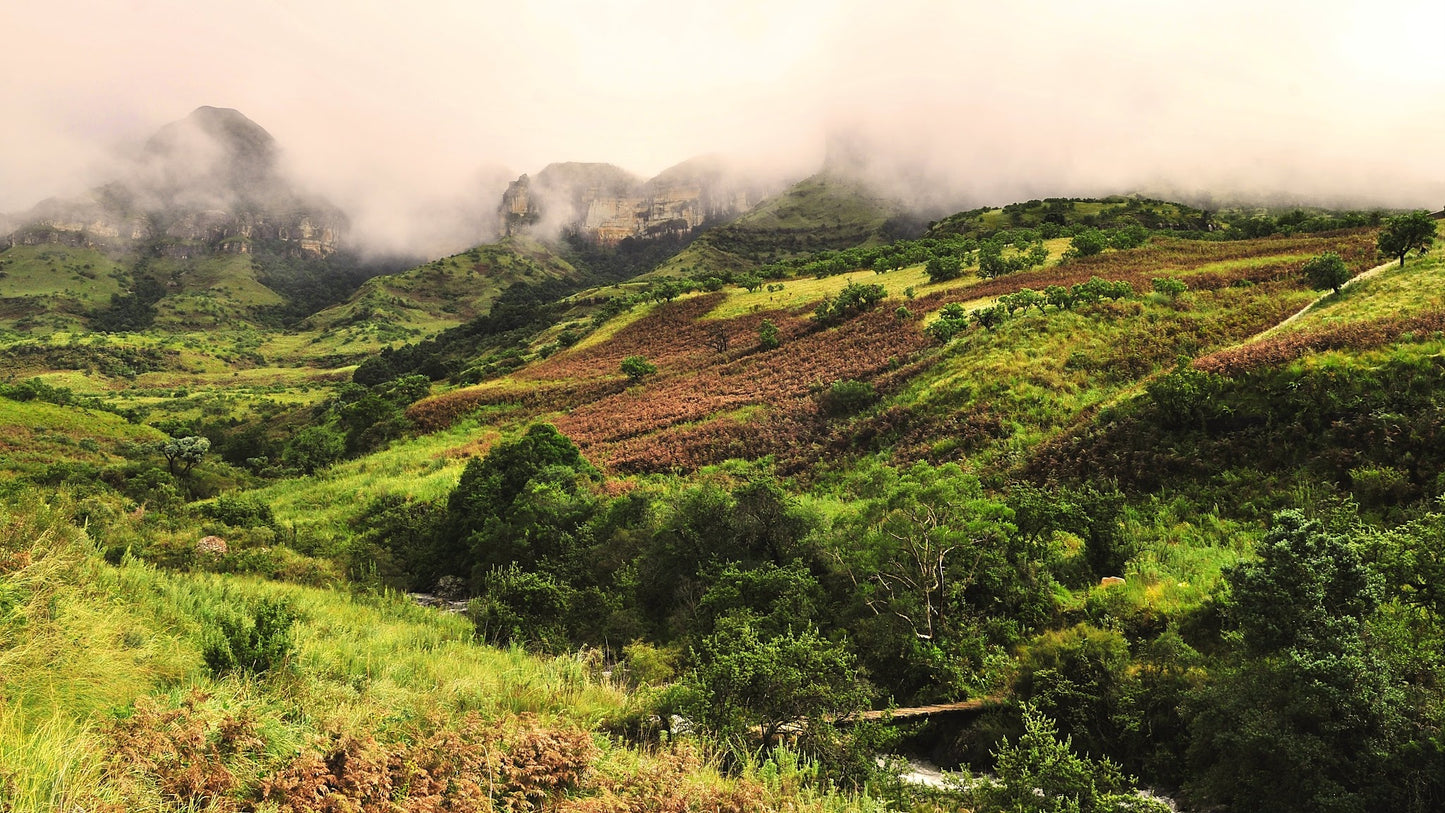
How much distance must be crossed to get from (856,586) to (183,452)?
31804mm

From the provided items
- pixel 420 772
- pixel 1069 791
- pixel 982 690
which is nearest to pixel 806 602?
pixel 982 690

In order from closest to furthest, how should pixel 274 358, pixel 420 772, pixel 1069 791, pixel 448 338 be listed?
pixel 420 772 < pixel 1069 791 < pixel 448 338 < pixel 274 358

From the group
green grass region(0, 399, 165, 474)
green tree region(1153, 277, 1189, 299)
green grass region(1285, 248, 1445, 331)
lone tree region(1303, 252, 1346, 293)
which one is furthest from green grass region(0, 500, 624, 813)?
green grass region(0, 399, 165, 474)

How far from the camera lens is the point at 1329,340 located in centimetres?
1318

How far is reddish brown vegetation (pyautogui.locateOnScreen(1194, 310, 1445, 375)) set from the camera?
12.6 meters

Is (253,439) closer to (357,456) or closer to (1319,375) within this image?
(357,456)

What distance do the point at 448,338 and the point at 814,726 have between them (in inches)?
4374

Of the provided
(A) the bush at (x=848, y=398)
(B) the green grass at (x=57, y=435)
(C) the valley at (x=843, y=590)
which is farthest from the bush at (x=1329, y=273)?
(B) the green grass at (x=57, y=435)

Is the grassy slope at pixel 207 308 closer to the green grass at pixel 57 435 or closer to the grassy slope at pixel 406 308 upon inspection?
the grassy slope at pixel 406 308

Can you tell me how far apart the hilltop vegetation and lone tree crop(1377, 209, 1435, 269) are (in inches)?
23.1

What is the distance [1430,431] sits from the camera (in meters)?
9.88

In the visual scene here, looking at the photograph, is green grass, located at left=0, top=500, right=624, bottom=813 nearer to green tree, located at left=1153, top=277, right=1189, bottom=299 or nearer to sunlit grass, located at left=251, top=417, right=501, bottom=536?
sunlit grass, located at left=251, top=417, right=501, bottom=536

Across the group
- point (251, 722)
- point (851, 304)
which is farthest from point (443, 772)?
point (851, 304)

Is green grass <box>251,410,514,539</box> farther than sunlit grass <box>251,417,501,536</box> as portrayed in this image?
No
